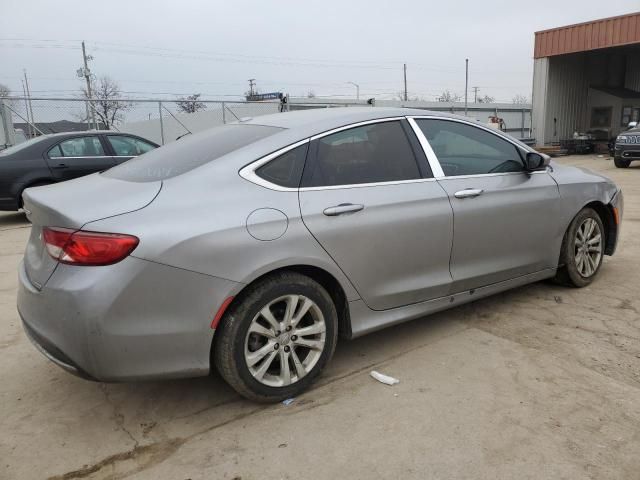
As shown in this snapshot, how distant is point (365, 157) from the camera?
10.5 feet

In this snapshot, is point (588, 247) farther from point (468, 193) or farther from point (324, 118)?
point (324, 118)

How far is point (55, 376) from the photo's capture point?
3.26 m

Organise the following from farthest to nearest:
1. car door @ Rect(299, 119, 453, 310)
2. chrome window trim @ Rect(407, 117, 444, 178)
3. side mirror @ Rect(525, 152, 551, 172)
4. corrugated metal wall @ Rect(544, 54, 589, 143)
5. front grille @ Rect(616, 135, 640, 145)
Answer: corrugated metal wall @ Rect(544, 54, 589, 143) → front grille @ Rect(616, 135, 640, 145) → side mirror @ Rect(525, 152, 551, 172) → chrome window trim @ Rect(407, 117, 444, 178) → car door @ Rect(299, 119, 453, 310)

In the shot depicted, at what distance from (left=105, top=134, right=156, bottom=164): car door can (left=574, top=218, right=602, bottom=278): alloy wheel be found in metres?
7.44

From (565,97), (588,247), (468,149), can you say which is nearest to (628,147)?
(565,97)

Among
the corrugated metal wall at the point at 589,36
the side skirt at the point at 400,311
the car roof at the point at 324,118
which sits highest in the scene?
the corrugated metal wall at the point at 589,36

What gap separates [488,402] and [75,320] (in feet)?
6.91

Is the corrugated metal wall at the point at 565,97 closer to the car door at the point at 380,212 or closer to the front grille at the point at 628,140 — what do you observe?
the front grille at the point at 628,140

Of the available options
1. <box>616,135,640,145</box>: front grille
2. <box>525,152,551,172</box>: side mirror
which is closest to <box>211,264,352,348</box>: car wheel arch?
<box>525,152,551,172</box>: side mirror

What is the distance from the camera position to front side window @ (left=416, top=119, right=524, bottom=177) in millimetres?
3545

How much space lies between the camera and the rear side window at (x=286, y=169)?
2.81 meters

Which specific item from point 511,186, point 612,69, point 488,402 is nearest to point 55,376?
point 488,402

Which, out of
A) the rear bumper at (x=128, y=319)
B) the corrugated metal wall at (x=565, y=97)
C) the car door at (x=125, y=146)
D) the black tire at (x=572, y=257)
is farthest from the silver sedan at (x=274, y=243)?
the corrugated metal wall at (x=565, y=97)

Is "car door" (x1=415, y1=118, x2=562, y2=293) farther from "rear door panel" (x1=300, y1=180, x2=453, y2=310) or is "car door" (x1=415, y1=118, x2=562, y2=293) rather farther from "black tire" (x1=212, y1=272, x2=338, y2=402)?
"black tire" (x1=212, y1=272, x2=338, y2=402)
